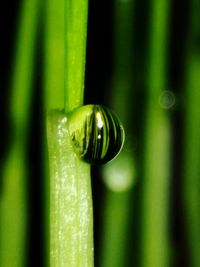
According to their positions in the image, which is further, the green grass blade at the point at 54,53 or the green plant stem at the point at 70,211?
the green grass blade at the point at 54,53

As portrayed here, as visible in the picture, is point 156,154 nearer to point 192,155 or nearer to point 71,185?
point 192,155

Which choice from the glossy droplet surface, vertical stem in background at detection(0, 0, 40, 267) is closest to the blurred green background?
vertical stem in background at detection(0, 0, 40, 267)

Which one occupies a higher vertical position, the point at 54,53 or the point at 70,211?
the point at 54,53

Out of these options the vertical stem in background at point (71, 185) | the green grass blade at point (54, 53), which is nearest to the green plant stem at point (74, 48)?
the vertical stem in background at point (71, 185)

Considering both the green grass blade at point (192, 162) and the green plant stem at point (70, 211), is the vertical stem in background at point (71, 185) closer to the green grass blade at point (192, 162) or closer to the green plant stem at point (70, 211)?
the green plant stem at point (70, 211)

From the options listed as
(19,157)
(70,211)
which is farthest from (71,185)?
(19,157)

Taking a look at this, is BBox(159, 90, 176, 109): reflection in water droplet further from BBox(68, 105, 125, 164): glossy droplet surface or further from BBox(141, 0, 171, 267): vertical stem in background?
BBox(68, 105, 125, 164): glossy droplet surface

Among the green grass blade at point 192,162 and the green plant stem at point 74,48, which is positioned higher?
the green plant stem at point 74,48
